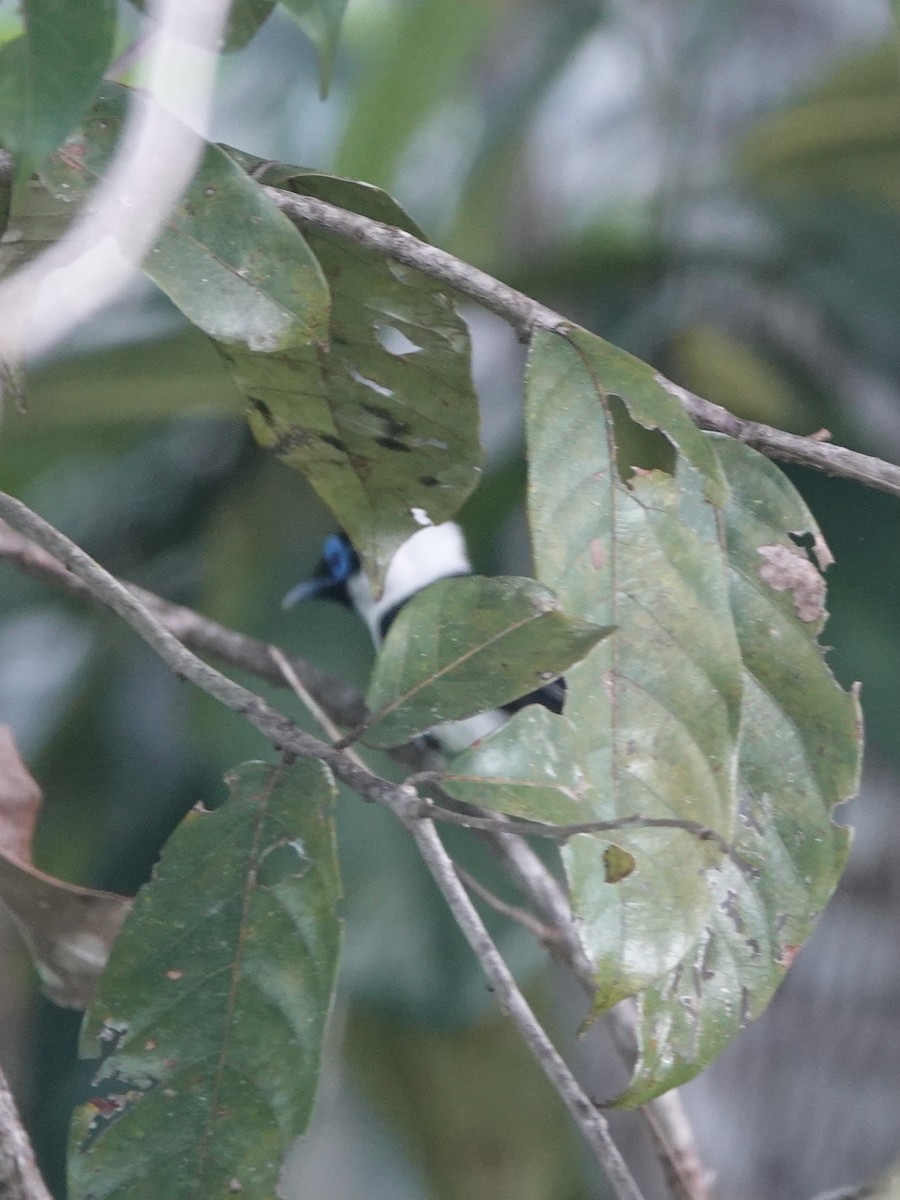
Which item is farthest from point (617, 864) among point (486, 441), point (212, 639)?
point (486, 441)

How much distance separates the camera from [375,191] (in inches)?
24.6

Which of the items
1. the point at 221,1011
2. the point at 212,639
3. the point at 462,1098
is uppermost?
the point at 221,1011

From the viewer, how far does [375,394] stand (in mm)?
665

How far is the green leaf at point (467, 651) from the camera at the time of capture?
0.51 m

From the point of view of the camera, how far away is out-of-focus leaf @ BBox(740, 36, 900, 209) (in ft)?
5.70

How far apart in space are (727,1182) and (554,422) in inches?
76.4

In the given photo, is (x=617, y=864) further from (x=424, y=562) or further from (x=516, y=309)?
(x=424, y=562)

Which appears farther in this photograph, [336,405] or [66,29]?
[336,405]

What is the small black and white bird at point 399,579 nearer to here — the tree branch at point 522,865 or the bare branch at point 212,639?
the bare branch at point 212,639

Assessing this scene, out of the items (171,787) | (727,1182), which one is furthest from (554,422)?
(727,1182)

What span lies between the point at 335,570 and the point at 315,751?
1412 millimetres

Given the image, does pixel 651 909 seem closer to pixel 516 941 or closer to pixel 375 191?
pixel 375 191

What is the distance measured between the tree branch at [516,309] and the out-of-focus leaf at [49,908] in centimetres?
38

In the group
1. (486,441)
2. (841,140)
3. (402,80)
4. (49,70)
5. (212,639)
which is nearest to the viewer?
(49,70)
